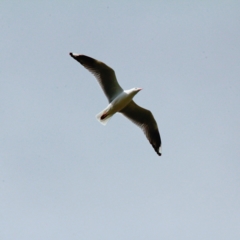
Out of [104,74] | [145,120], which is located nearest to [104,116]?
[104,74]

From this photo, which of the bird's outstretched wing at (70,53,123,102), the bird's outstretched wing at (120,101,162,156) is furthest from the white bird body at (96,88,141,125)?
the bird's outstretched wing at (120,101,162,156)

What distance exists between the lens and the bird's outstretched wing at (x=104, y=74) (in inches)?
538

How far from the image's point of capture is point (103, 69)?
13.7 meters

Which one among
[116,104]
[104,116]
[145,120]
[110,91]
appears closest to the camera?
[116,104]

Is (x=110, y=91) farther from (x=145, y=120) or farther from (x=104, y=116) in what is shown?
(x=145, y=120)

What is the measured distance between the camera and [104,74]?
543 inches

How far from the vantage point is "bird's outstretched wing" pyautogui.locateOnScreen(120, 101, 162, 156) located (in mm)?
14625

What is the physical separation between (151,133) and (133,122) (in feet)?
2.26

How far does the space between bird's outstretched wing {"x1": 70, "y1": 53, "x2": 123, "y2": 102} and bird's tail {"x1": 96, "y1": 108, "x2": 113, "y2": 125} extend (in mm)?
456

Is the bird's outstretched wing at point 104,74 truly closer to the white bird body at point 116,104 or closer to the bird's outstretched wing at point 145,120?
the white bird body at point 116,104

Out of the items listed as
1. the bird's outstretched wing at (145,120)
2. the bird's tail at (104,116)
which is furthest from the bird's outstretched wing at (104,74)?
the bird's outstretched wing at (145,120)

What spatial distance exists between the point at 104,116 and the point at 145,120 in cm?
160

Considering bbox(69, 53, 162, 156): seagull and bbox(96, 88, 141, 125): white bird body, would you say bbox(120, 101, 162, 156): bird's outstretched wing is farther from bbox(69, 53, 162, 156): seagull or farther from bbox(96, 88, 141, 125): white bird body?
bbox(96, 88, 141, 125): white bird body

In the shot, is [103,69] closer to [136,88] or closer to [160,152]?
[136,88]
